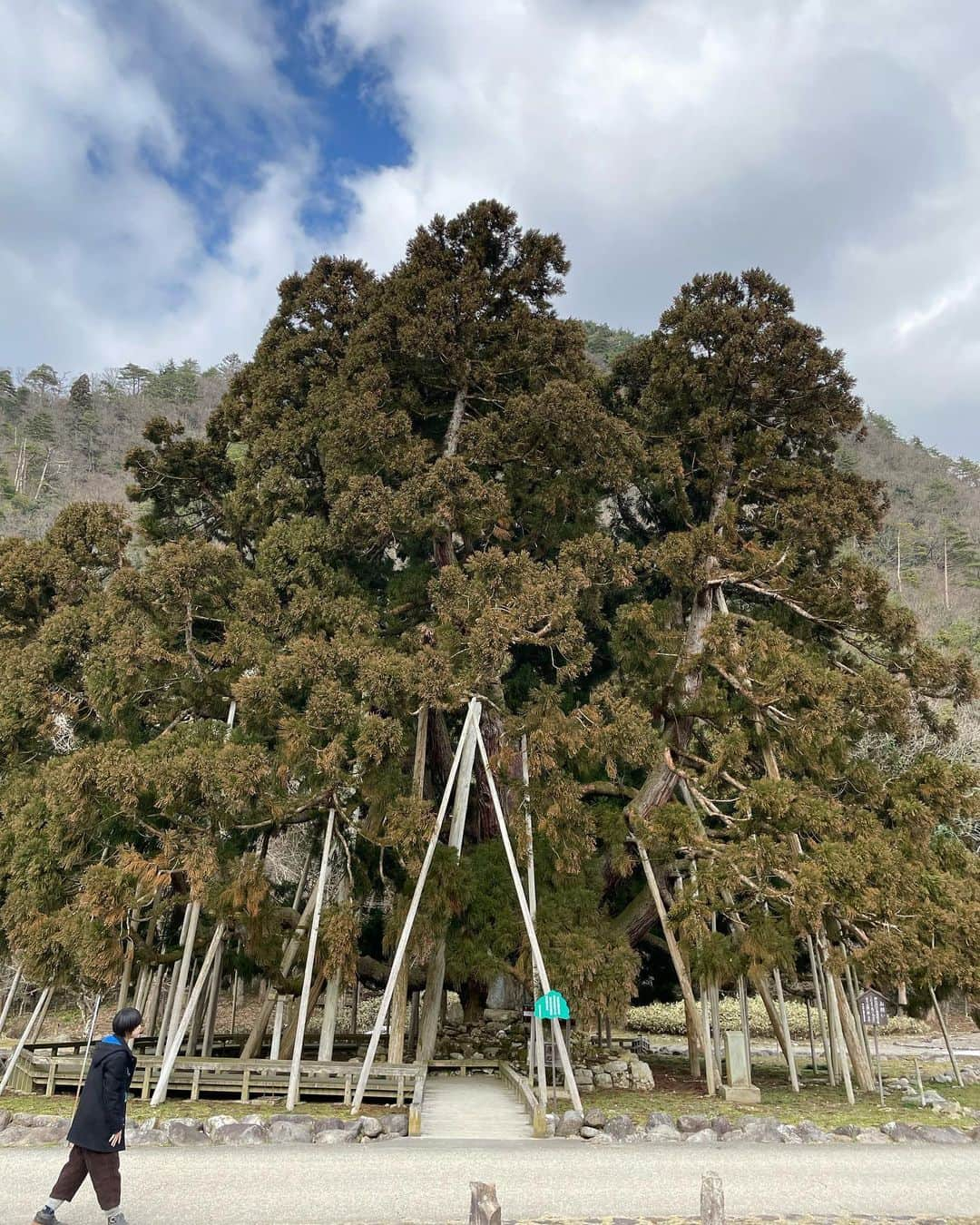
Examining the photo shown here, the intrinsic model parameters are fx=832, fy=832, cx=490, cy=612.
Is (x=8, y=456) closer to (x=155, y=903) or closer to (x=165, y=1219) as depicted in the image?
(x=155, y=903)

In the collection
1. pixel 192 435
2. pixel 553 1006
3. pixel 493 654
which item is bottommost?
pixel 553 1006

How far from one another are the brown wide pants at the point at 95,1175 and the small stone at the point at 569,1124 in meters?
4.37

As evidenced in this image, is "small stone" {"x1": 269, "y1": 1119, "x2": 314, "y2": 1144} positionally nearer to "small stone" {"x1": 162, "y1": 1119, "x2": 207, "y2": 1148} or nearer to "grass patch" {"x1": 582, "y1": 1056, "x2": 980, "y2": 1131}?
"small stone" {"x1": 162, "y1": 1119, "x2": 207, "y2": 1148}

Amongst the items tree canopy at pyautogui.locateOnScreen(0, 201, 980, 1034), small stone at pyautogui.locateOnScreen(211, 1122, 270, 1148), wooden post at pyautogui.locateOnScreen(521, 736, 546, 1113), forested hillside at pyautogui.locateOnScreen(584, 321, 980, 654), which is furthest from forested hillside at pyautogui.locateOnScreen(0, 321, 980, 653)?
small stone at pyautogui.locateOnScreen(211, 1122, 270, 1148)

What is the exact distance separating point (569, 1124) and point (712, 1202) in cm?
403

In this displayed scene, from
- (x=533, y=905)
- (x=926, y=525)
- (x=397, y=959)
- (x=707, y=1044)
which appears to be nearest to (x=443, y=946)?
(x=533, y=905)

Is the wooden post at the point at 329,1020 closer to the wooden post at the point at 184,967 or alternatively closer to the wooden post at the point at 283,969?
the wooden post at the point at 283,969

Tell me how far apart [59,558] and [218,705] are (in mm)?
→ 3369

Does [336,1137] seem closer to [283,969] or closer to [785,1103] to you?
[283,969]

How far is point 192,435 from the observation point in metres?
50.4

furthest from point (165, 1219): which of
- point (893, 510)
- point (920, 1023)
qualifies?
point (893, 510)

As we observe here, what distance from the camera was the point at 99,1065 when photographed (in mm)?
4395

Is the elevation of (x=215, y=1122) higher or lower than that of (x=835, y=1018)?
lower

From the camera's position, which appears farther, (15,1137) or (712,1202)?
(15,1137)
